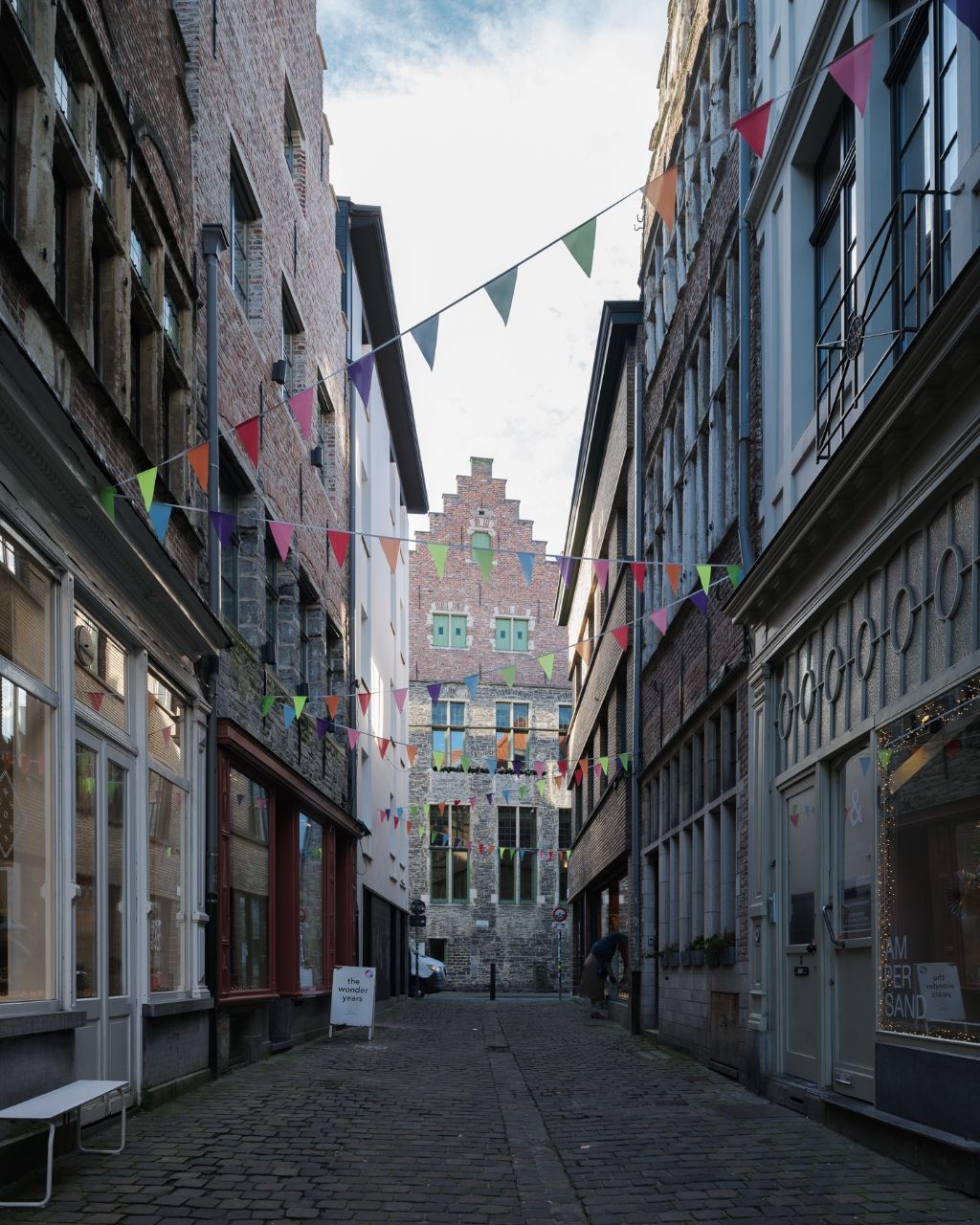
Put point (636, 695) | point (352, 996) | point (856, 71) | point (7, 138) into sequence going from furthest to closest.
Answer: point (636, 695)
point (352, 996)
point (7, 138)
point (856, 71)

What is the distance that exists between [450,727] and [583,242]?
41.9 meters

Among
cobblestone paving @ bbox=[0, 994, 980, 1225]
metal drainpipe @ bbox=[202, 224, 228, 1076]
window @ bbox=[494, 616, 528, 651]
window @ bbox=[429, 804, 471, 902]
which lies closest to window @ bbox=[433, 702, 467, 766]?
window @ bbox=[429, 804, 471, 902]

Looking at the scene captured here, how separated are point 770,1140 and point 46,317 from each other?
614cm

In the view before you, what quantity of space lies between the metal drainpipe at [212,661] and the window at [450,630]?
37.6 m

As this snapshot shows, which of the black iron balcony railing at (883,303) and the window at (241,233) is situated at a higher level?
the window at (241,233)

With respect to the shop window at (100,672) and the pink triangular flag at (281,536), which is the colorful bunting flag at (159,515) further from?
the pink triangular flag at (281,536)

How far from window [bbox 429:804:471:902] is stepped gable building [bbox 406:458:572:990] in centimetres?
4

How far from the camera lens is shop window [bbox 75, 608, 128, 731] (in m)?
8.52

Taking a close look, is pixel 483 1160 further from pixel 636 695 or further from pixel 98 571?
pixel 636 695

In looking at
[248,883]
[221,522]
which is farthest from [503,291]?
[248,883]

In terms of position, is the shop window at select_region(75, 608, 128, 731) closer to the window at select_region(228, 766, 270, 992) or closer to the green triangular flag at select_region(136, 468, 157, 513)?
the green triangular flag at select_region(136, 468, 157, 513)

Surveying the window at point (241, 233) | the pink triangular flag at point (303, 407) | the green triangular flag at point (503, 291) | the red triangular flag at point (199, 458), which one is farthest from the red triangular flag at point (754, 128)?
the window at point (241, 233)

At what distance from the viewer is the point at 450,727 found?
49094 mm

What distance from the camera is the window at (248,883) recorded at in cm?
1334
